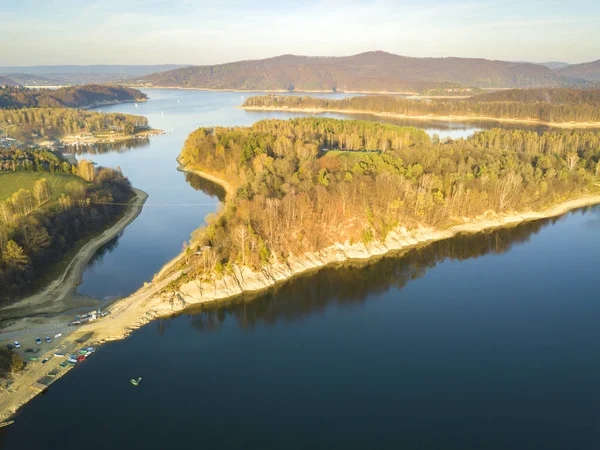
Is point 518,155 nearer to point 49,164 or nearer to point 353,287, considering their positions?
point 353,287

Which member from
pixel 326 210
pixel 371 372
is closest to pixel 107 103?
pixel 326 210

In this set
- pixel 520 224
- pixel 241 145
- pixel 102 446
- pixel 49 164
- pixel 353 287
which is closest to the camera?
pixel 102 446

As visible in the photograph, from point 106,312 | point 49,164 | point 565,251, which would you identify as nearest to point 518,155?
point 565,251

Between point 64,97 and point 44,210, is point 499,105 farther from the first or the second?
point 64,97

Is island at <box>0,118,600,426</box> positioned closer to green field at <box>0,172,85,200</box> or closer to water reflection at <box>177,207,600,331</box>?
water reflection at <box>177,207,600,331</box>

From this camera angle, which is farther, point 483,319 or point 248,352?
point 483,319

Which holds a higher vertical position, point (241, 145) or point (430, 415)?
point (241, 145)
